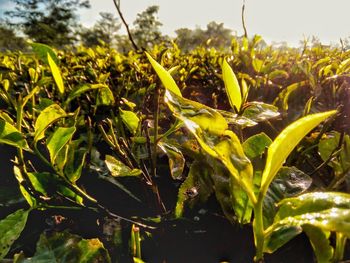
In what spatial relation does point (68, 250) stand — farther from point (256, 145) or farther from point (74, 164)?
point (256, 145)

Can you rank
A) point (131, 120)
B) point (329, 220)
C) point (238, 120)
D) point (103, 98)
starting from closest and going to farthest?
point (329, 220) → point (238, 120) → point (131, 120) → point (103, 98)

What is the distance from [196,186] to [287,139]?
35 centimetres

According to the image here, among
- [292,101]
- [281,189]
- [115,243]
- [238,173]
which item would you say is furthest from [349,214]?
[292,101]

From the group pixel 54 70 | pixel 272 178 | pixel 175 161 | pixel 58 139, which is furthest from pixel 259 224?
pixel 54 70

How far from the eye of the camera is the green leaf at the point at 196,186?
76 centimetres

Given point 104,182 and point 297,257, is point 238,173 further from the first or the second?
point 104,182

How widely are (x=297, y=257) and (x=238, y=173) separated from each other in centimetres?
48

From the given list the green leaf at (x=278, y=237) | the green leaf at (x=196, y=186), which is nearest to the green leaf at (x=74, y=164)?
the green leaf at (x=196, y=186)

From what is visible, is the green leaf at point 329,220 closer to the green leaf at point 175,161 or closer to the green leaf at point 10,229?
the green leaf at point 175,161

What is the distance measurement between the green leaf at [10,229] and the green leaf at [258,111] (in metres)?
0.48

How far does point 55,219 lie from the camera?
0.96 metres

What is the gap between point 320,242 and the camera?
1.73 ft

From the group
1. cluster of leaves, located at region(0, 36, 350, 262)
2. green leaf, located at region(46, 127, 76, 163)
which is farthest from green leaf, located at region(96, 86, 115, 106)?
green leaf, located at region(46, 127, 76, 163)

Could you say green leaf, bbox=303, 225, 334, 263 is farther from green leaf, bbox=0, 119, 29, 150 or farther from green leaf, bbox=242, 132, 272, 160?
green leaf, bbox=0, 119, 29, 150
